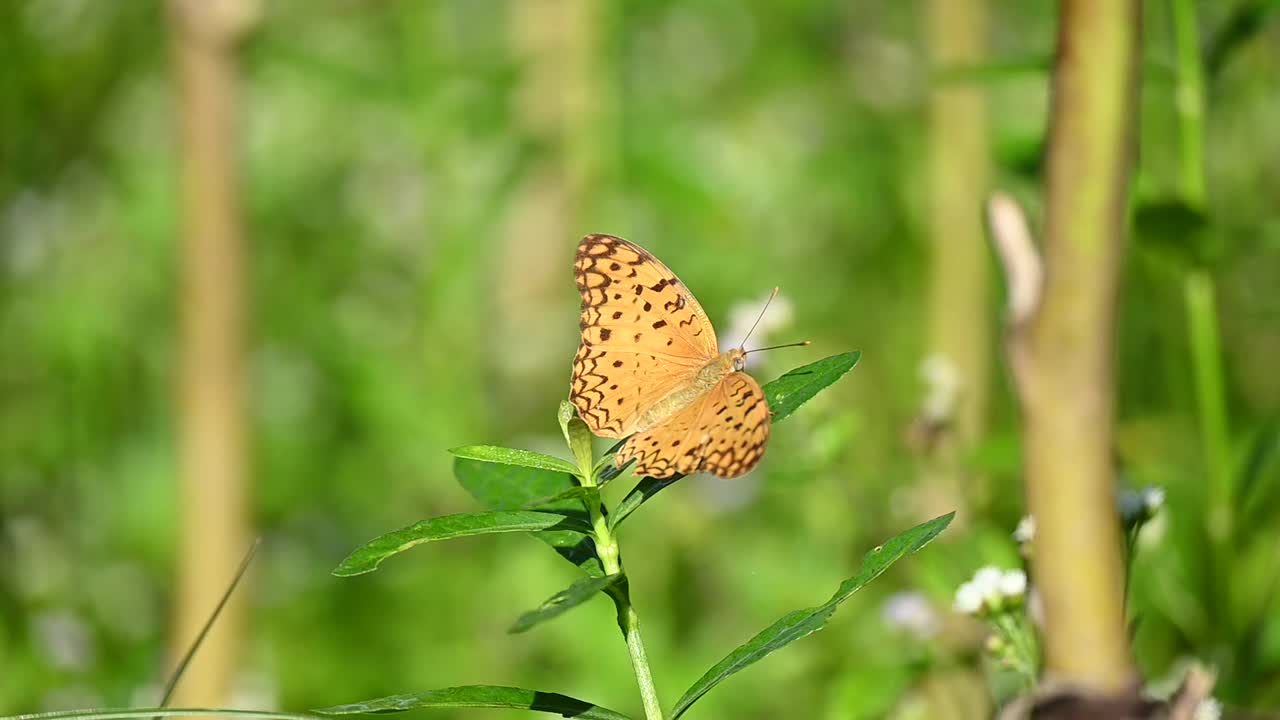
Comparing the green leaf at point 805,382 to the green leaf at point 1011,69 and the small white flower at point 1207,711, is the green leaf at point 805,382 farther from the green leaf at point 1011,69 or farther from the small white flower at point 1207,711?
the green leaf at point 1011,69

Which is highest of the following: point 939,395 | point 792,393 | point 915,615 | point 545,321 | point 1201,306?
point 792,393

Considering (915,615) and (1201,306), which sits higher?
(1201,306)

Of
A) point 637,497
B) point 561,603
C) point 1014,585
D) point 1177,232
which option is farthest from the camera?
point 1177,232

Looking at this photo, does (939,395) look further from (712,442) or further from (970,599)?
(712,442)

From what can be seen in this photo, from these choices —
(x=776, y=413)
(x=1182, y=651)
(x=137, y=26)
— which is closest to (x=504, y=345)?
(x=137, y=26)

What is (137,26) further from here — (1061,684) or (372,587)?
(1061,684)

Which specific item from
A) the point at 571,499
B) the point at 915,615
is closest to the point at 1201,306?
the point at 915,615

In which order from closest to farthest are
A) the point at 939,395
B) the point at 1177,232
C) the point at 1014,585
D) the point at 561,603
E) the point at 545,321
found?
1. the point at 561,603
2. the point at 1014,585
3. the point at 1177,232
4. the point at 939,395
5. the point at 545,321
